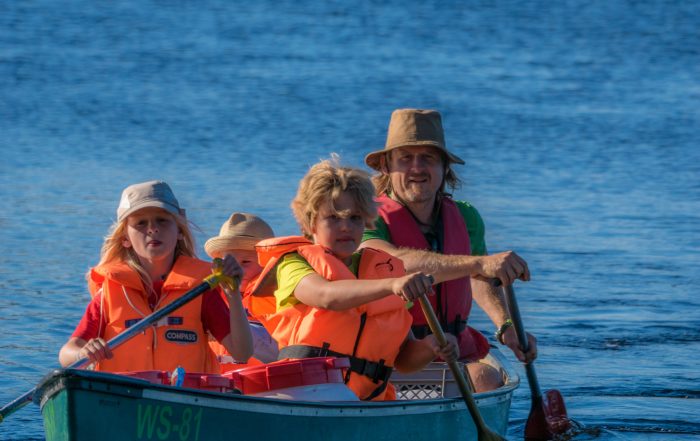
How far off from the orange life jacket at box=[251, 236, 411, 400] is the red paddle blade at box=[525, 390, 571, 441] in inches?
73.3

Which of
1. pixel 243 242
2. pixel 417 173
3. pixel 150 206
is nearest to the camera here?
pixel 150 206

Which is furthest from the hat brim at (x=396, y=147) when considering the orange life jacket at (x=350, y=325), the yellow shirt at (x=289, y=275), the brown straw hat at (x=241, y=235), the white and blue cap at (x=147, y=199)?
the white and blue cap at (x=147, y=199)

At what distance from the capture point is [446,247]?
6262mm

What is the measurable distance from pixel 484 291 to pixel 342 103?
476 inches

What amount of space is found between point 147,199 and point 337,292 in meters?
0.77

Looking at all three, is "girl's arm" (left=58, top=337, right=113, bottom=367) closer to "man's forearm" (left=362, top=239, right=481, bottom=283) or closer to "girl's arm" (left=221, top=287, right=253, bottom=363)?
"girl's arm" (left=221, top=287, right=253, bottom=363)

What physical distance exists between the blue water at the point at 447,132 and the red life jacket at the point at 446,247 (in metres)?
1.29

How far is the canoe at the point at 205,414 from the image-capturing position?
14.1 ft

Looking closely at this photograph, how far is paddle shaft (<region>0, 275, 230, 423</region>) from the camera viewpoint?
185 inches

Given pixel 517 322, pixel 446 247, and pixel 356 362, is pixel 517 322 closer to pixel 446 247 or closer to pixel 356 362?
pixel 446 247

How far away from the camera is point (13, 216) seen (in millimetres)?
12266

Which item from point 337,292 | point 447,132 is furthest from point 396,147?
point 447,132

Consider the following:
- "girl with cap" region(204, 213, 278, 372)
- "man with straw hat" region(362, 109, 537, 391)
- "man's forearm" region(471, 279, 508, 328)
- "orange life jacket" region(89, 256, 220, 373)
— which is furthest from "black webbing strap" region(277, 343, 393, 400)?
"girl with cap" region(204, 213, 278, 372)

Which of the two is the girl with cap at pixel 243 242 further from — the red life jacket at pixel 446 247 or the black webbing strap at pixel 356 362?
the black webbing strap at pixel 356 362
